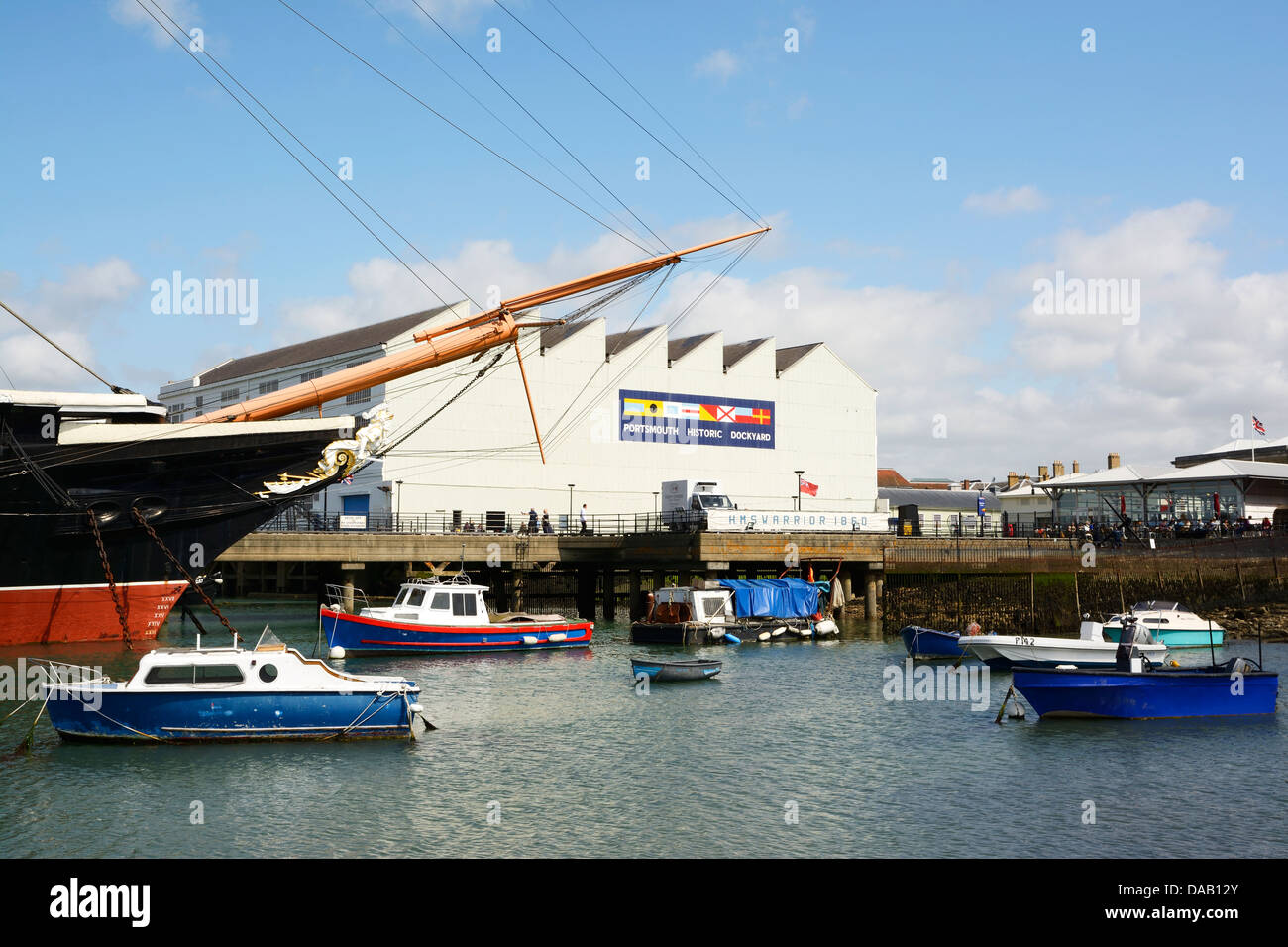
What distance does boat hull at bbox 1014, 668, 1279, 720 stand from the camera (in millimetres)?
26438

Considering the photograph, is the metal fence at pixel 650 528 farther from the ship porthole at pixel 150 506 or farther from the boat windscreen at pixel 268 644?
the boat windscreen at pixel 268 644

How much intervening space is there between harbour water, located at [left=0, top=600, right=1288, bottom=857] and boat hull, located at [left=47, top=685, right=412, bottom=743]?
36cm

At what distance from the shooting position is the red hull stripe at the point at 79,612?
35.8 metres

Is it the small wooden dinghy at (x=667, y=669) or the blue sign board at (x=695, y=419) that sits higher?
the blue sign board at (x=695, y=419)

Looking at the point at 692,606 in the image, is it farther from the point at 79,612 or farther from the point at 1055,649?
the point at 79,612

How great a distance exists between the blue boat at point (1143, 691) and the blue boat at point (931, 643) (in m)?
10.9

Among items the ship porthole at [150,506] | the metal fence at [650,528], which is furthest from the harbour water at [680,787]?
the metal fence at [650,528]

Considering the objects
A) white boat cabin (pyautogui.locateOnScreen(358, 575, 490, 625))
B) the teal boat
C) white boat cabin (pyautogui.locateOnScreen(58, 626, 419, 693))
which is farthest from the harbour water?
the teal boat

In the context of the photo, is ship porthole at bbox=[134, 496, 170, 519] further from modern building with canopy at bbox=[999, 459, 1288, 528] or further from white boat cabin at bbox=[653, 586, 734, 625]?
modern building with canopy at bbox=[999, 459, 1288, 528]

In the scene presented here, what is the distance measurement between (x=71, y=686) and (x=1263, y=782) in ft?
76.4

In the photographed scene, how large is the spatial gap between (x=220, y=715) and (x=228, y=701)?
322 millimetres
